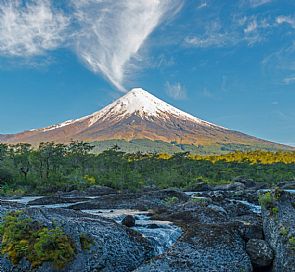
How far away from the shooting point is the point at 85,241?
13.6m

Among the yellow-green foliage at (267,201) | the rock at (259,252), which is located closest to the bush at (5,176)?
the yellow-green foliage at (267,201)

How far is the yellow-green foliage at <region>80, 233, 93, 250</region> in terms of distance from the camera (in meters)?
13.4

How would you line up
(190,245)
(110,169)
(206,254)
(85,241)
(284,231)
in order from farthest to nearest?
(110,169)
(190,245)
(284,231)
(206,254)
(85,241)

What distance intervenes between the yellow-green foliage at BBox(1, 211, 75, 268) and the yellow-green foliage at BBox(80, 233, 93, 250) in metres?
0.40

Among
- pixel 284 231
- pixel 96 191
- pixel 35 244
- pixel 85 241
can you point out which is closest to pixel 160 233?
pixel 85 241

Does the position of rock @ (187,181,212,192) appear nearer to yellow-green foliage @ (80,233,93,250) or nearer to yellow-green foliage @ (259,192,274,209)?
yellow-green foliage @ (259,192,274,209)

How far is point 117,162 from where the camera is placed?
79.2 metres

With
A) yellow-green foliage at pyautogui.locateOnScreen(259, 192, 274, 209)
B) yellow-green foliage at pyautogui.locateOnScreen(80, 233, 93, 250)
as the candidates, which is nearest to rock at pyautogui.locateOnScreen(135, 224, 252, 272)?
yellow-green foliage at pyautogui.locateOnScreen(259, 192, 274, 209)

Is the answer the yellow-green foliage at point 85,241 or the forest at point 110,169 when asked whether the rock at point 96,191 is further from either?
the yellow-green foliage at point 85,241

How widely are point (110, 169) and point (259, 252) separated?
66.3m

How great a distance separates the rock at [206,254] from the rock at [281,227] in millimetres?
1123

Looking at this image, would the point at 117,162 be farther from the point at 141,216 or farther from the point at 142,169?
the point at 141,216

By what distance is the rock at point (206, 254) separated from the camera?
1294 cm

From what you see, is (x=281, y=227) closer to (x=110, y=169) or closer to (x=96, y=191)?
(x=96, y=191)
